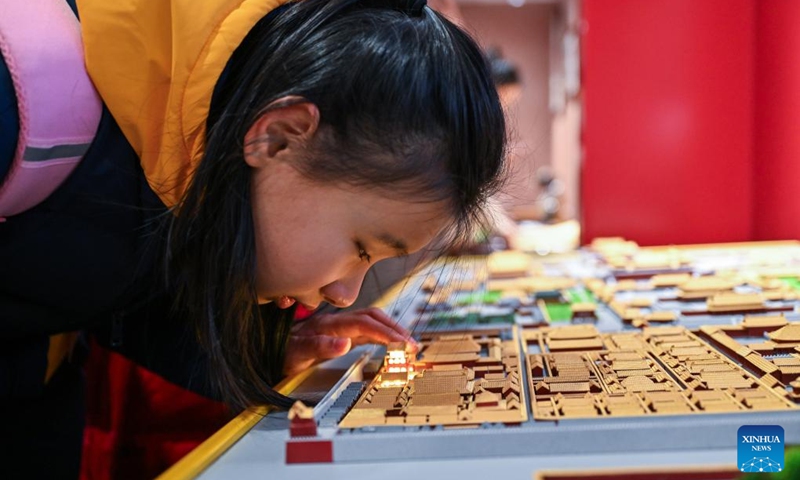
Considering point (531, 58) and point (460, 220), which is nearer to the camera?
point (460, 220)

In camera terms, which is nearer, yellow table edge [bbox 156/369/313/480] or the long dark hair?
yellow table edge [bbox 156/369/313/480]

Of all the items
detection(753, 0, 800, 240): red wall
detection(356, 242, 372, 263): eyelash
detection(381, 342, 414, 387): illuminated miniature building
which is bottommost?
detection(381, 342, 414, 387): illuminated miniature building

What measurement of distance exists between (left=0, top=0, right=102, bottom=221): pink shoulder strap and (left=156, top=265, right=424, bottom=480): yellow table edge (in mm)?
295

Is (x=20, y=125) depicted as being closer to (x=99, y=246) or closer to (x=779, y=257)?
(x=99, y=246)

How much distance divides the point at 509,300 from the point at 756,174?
42.2 inches

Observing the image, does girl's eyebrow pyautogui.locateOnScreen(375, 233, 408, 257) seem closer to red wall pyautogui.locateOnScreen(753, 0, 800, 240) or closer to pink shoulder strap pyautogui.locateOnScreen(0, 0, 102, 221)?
pink shoulder strap pyautogui.locateOnScreen(0, 0, 102, 221)

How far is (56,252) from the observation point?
801 mm

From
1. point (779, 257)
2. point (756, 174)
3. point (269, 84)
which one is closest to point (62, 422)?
point (269, 84)

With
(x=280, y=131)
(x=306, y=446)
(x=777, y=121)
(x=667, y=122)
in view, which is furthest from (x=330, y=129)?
(x=667, y=122)

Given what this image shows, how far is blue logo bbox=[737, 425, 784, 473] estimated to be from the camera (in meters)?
0.52

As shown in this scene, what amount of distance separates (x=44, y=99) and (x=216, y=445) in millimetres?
362

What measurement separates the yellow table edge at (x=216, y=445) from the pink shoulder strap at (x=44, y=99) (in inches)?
11.6

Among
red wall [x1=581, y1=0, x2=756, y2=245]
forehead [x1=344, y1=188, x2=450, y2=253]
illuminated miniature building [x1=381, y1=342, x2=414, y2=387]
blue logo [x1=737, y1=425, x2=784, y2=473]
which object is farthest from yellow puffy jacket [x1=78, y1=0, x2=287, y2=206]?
red wall [x1=581, y1=0, x2=756, y2=245]

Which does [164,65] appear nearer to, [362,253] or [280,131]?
[280,131]
